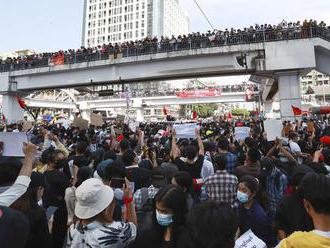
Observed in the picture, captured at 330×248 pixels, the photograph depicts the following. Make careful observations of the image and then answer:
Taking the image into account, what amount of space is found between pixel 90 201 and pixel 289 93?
18.8 meters

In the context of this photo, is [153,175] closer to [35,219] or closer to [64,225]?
[64,225]

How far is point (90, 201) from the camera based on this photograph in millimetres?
2520

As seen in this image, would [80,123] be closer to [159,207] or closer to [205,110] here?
[159,207]

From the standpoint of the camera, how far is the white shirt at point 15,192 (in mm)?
2399

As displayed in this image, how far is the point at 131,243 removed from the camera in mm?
2510

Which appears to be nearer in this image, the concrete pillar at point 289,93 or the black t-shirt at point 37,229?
the black t-shirt at point 37,229

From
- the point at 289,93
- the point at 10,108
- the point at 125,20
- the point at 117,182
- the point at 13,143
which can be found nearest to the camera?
the point at 117,182

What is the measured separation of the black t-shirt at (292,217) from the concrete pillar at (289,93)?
653 inches

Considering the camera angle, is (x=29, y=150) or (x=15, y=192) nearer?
(x=15, y=192)

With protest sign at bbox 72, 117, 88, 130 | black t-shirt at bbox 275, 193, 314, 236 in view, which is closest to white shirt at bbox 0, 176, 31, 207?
black t-shirt at bbox 275, 193, 314, 236

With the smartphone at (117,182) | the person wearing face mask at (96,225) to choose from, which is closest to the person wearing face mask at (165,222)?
the person wearing face mask at (96,225)

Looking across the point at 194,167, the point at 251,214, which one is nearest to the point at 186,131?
the point at 194,167

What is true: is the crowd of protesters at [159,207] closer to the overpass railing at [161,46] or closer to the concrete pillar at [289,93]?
the concrete pillar at [289,93]

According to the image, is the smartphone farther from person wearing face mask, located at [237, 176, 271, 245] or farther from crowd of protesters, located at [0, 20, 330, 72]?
crowd of protesters, located at [0, 20, 330, 72]
